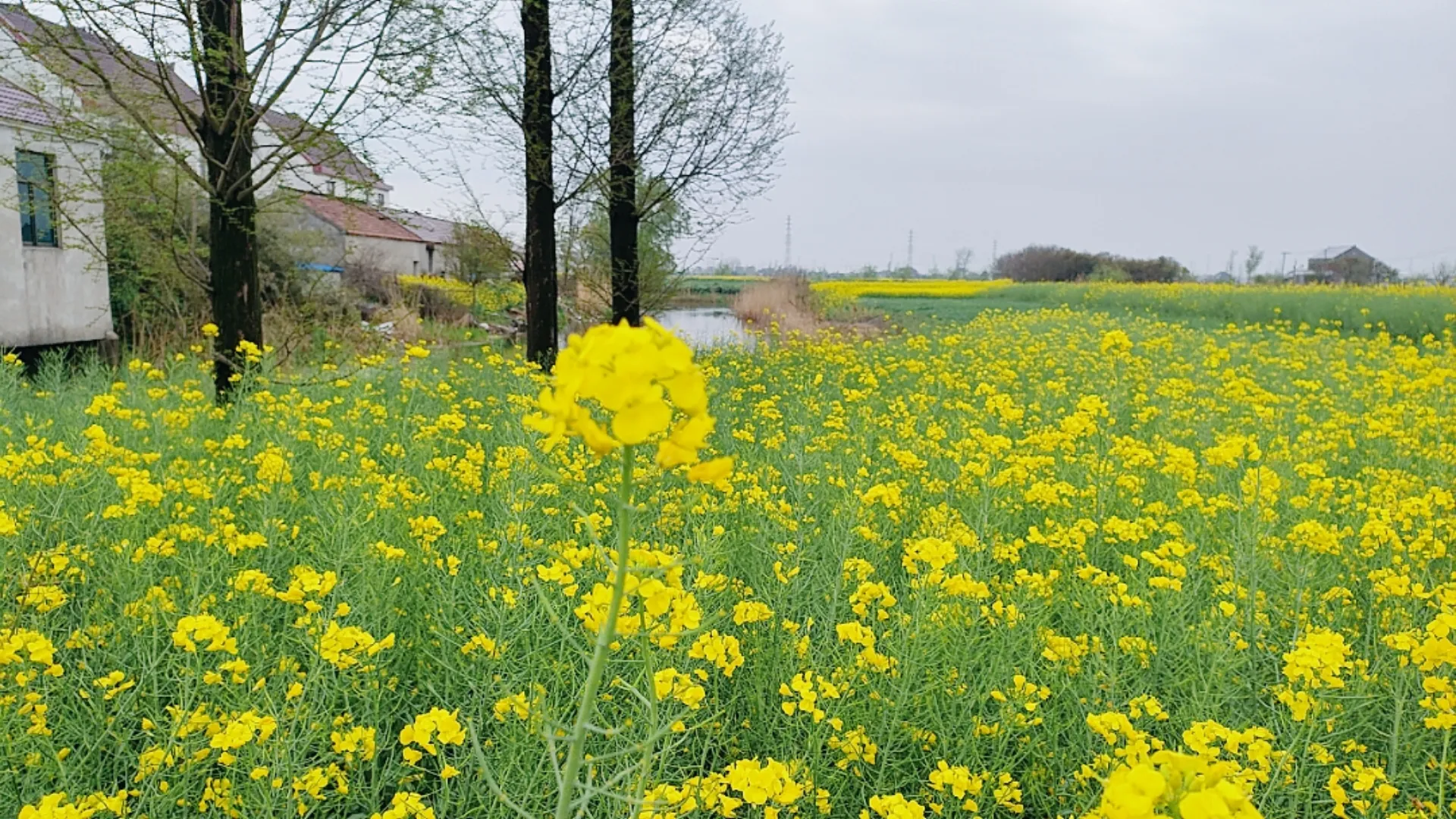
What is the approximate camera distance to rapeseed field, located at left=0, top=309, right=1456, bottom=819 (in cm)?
161

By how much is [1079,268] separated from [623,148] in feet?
154

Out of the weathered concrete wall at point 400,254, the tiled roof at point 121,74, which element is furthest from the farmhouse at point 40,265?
the weathered concrete wall at point 400,254

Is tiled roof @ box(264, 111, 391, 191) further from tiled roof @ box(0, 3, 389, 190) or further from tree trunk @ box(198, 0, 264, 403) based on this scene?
tree trunk @ box(198, 0, 264, 403)

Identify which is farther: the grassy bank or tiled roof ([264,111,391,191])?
the grassy bank

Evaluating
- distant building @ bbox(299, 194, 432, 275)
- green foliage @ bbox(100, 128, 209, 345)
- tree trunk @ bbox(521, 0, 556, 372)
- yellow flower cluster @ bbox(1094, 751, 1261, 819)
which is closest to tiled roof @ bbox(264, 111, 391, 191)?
green foliage @ bbox(100, 128, 209, 345)

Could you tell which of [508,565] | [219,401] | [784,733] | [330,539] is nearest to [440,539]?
[330,539]

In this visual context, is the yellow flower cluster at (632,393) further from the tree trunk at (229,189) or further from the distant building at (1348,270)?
the distant building at (1348,270)

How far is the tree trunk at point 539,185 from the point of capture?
754cm

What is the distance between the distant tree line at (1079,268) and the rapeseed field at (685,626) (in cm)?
4442

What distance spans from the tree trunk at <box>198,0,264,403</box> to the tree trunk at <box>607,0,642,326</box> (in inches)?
142

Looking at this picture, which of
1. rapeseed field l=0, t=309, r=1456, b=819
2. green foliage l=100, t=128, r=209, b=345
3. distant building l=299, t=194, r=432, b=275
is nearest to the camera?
rapeseed field l=0, t=309, r=1456, b=819

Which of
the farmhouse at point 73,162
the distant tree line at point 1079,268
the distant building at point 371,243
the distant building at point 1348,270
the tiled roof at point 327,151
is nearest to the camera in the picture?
the farmhouse at point 73,162

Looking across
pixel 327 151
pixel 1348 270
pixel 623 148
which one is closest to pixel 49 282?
pixel 623 148

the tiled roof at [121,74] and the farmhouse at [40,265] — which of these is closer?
the tiled roof at [121,74]
